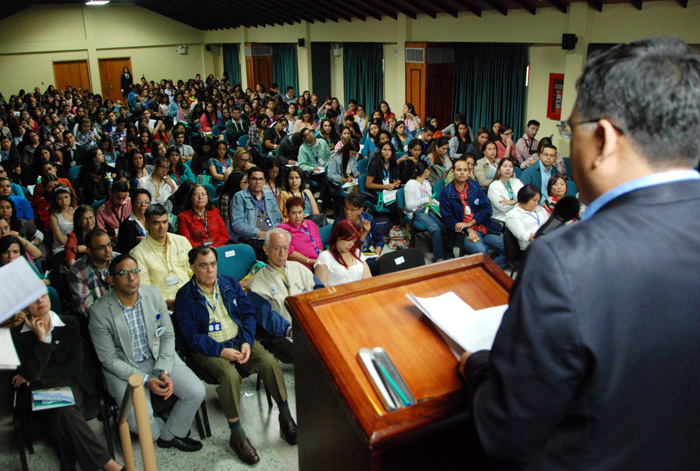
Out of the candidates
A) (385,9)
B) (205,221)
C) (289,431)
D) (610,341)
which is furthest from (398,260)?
(385,9)

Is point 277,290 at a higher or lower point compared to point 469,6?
lower

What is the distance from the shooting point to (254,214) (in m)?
5.15

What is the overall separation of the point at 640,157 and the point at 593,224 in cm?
12

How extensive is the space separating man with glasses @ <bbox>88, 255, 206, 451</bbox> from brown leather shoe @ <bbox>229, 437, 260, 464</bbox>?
25 cm

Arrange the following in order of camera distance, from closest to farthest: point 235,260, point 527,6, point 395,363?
point 395,363 < point 235,260 < point 527,6

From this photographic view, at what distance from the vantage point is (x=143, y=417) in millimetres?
1912

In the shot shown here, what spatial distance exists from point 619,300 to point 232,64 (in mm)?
21392

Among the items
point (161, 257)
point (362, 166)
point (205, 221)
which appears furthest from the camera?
point (362, 166)

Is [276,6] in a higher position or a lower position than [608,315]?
higher

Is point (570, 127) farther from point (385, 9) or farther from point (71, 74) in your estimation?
point (71, 74)

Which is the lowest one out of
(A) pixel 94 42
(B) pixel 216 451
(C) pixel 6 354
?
(B) pixel 216 451

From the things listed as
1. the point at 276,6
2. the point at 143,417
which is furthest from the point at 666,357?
the point at 276,6

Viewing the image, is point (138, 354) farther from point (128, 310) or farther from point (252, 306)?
point (252, 306)

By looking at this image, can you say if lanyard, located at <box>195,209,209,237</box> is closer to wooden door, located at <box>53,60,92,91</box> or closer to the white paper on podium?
the white paper on podium
